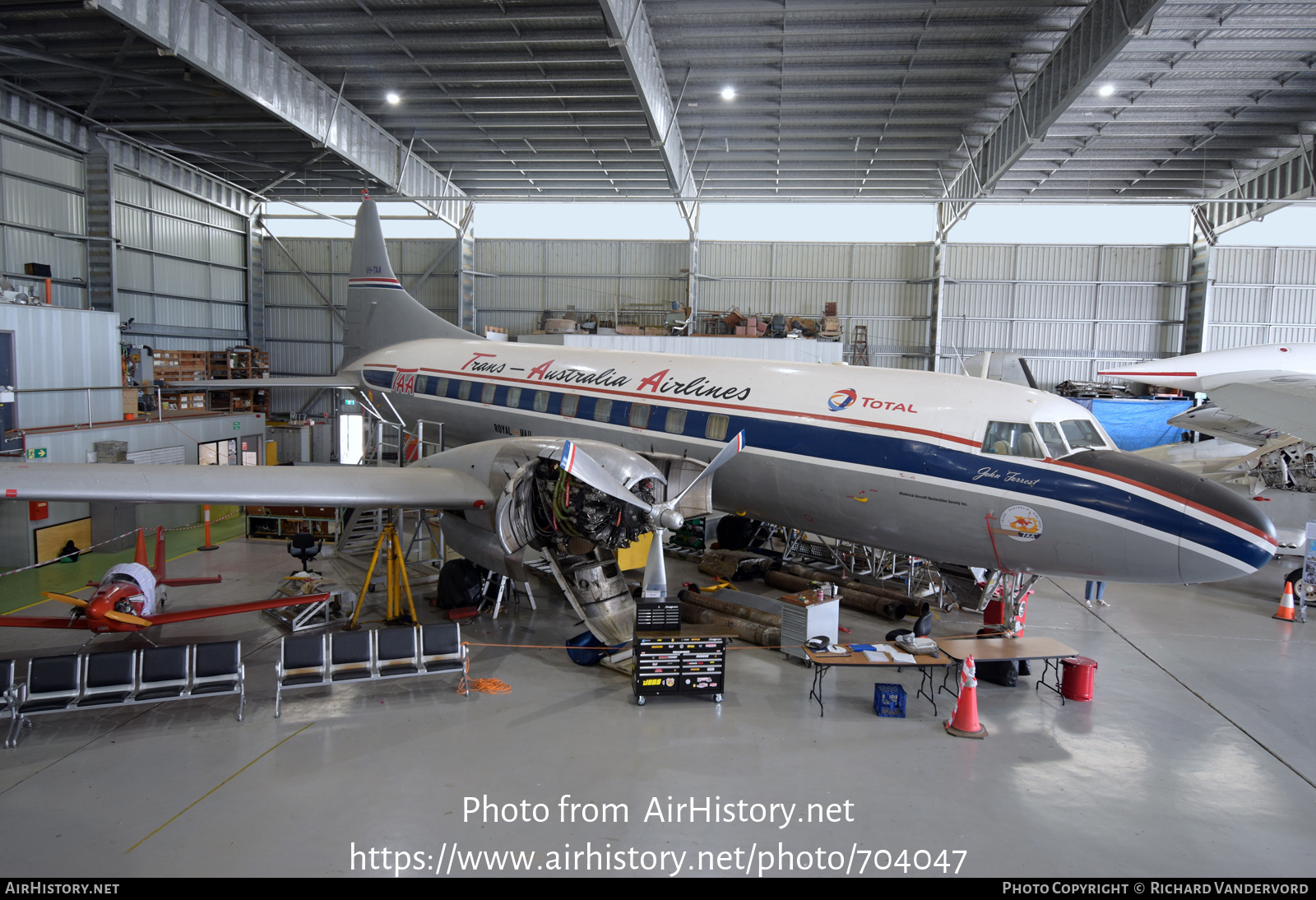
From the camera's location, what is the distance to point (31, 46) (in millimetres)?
19344

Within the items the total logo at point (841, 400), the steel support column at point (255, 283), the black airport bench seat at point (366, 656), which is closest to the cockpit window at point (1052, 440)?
the total logo at point (841, 400)

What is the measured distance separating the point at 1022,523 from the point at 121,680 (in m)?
12.1

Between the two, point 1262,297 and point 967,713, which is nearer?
point 967,713

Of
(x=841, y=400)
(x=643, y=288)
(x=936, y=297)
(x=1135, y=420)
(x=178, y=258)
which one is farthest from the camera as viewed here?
(x=643, y=288)

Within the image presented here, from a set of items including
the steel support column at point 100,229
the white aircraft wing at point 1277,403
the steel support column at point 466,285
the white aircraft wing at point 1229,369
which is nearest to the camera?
the white aircraft wing at point 1277,403

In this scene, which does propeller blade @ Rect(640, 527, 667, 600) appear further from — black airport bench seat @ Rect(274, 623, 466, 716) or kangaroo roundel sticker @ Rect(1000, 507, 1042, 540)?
kangaroo roundel sticker @ Rect(1000, 507, 1042, 540)

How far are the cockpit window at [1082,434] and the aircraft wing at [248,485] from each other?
8883 mm

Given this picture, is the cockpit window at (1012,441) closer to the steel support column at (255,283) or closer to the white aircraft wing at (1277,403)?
the white aircraft wing at (1277,403)

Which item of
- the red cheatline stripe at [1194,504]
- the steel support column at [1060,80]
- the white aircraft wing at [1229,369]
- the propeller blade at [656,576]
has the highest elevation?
the steel support column at [1060,80]

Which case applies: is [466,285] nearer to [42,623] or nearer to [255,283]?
[255,283]

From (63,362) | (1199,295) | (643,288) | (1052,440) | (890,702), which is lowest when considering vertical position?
(890,702)

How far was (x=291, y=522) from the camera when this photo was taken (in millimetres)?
18859

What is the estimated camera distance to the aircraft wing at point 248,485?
10320mm

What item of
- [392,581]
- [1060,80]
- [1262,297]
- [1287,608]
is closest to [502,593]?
[392,581]
